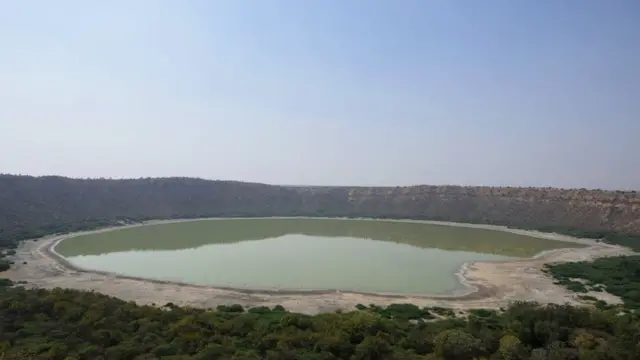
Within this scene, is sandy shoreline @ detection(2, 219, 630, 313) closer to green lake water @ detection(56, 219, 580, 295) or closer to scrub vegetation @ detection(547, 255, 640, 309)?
scrub vegetation @ detection(547, 255, 640, 309)

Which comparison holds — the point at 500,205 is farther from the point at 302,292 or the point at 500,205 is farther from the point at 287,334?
the point at 287,334

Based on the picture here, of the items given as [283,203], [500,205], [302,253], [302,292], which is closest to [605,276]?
[302,292]

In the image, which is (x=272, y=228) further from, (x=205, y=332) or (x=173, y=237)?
(x=205, y=332)

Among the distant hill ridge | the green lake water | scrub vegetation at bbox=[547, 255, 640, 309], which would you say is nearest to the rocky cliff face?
the distant hill ridge

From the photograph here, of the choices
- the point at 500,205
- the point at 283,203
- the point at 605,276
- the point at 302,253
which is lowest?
the point at 302,253

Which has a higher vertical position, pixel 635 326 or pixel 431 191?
pixel 431 191

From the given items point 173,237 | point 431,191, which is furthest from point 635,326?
point 431,191

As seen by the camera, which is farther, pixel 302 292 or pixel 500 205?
pixel 500 205
